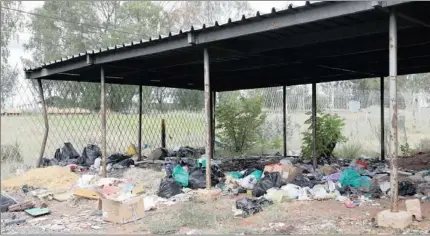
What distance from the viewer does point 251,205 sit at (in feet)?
17.2

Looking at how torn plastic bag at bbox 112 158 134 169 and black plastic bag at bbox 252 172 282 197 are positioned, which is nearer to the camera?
black plastic bag at bbox 252 172 282 197

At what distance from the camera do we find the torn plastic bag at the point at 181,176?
675cm

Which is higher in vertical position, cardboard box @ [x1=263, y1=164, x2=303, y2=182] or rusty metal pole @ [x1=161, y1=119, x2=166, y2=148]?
rusty metal pole @ [x1=161, y1=119, x2=166, y2=148]

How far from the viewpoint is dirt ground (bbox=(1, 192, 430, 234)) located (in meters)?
4.39

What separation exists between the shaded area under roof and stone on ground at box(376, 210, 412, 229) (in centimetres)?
223

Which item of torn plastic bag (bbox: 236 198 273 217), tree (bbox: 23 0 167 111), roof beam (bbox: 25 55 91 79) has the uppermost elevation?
tree (bbox: 23 0 167 111)

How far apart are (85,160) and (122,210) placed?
5.46 meters

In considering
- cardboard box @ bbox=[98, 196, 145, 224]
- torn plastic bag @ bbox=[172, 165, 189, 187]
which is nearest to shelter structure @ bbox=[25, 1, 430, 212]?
torn plastic bag @ bbox=[172, 165, 189, 187]

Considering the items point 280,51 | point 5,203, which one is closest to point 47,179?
point 5,203

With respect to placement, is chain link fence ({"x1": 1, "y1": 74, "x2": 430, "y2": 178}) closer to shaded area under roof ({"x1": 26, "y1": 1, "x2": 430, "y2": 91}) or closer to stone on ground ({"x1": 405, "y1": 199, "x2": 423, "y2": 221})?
shaded area under roof ({"x1": 26, "y1": 1, "x2": 430, "y2": 91})

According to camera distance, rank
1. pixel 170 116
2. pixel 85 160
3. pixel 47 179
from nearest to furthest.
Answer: pixel 47 179
pixel 85 160
pixel 170 116

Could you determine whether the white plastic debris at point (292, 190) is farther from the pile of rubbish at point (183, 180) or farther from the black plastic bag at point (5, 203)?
the black plastic bag at point (5, 203)

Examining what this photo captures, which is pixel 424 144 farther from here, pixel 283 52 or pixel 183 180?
pixel 183 180

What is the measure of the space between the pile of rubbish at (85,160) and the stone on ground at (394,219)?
6.56 meters
